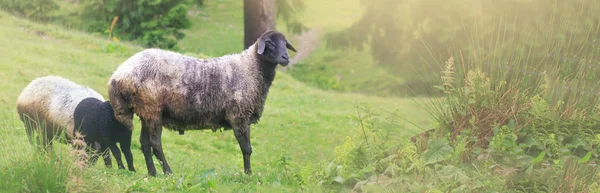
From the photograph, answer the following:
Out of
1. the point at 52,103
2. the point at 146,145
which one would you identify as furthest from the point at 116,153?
the point at 52,103

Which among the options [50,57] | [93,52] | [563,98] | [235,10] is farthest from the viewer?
[235,10]

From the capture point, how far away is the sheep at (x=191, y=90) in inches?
374

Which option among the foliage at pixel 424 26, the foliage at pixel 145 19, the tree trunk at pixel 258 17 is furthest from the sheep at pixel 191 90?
the foliage at pixel 145 19

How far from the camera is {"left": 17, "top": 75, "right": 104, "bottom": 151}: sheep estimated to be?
34.9ft

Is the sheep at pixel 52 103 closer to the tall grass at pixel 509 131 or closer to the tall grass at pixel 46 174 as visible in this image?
the tall grass at pixel 46 174

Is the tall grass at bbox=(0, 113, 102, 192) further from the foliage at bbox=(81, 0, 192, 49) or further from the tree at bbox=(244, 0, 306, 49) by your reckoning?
the foliage at bbox=(81, 0, 192, 49)

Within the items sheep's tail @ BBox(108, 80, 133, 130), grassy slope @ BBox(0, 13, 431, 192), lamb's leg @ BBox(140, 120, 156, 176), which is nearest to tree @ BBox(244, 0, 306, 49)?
grassy slope @ BBox(0, 13, 431, 192)

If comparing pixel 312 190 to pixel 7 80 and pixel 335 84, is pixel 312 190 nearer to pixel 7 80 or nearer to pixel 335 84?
pixel 7 80

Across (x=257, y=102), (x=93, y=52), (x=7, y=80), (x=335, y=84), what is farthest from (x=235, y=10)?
(x=257, y=102)

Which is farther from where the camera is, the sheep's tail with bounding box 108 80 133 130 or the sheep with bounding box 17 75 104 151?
the sheep with bounding box 17 75 104 151

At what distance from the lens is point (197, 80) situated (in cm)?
980

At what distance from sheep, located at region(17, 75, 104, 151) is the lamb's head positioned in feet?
8.34

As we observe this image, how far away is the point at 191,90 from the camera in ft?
32.0

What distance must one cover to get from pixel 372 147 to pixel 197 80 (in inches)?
122
